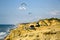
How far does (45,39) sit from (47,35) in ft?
1.35

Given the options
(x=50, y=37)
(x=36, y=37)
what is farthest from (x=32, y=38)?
(x=50, y=37)

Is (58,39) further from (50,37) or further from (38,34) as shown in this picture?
(38,34)

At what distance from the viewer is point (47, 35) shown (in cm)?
1321

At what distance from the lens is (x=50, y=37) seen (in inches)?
514

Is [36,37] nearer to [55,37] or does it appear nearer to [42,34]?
[42,34]

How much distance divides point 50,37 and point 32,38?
3.95 ft

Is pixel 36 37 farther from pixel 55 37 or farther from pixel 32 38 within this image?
pixel 55 37

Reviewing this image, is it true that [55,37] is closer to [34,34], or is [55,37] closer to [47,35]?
[47,35]

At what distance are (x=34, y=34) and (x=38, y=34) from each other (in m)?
0.33

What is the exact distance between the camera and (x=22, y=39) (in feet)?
44.5

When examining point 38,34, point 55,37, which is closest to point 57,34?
point 55,37

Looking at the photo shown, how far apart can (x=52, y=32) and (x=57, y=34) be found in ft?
1.20

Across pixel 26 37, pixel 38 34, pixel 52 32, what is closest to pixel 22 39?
pixel 26 37

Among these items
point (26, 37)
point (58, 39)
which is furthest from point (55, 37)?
point (26, 37)
